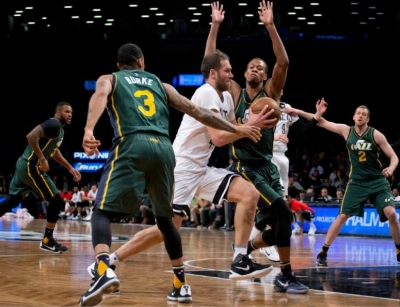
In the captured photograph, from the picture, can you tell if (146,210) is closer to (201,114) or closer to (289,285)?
(289,285)

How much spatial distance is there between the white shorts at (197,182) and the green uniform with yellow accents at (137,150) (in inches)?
35.4

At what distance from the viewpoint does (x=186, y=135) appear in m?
6.51

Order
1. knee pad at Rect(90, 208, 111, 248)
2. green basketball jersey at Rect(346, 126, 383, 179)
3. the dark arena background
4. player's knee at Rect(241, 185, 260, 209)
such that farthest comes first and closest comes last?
the dark arena background, green basketball jersey at Rect(346, 126, 383, 179), player's knee at Rect(241, 185, 260, 209), knee pad at Rect(90, 208, 111, 248)

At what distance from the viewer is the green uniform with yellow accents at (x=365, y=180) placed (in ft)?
31.4

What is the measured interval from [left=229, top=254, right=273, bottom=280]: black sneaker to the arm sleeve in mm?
4658

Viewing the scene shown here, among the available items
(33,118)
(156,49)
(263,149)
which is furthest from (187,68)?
(263,149)

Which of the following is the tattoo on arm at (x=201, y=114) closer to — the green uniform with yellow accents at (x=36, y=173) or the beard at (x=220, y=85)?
the beard at (x=220, y=85)

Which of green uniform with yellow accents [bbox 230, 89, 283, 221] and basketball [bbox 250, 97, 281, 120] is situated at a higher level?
basketball [bbox 250, 97, 281, 120]

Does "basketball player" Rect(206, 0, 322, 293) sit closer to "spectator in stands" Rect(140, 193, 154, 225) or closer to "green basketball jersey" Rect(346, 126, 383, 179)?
"green basketball jersey" Rect(346, 126, 383, 179)

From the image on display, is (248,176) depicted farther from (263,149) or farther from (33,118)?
(33,118)

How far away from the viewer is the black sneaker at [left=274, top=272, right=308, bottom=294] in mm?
6137

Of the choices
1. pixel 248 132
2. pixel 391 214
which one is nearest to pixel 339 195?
pixel 391 214

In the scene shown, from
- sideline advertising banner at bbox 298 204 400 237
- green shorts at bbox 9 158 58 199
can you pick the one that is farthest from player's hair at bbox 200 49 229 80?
sideline advertising banner at bbox 298 204 400 237

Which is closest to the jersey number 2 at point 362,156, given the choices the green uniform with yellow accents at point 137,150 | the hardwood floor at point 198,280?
the hardwood floor at point 198,280
